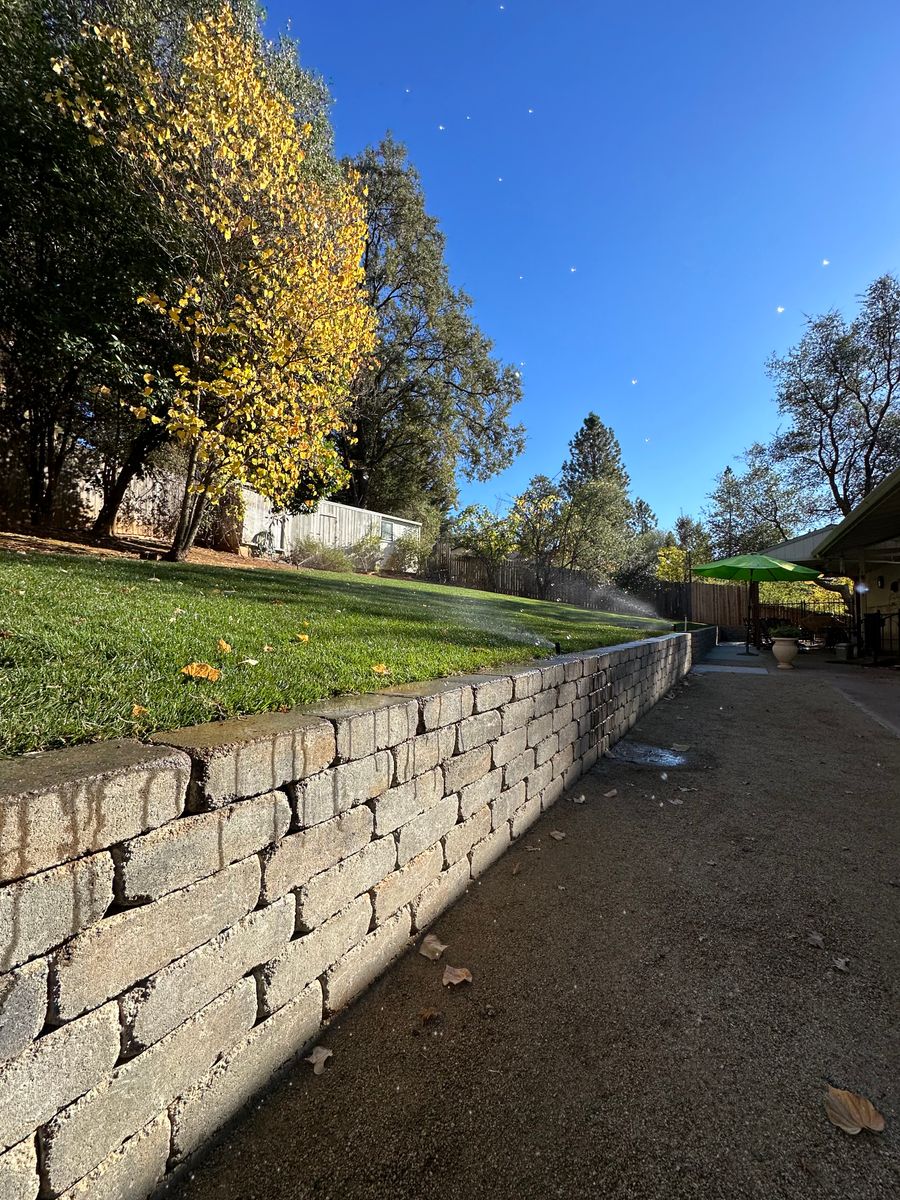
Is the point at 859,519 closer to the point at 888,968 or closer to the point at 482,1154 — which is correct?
the point at 888,968

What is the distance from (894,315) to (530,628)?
1962 cm

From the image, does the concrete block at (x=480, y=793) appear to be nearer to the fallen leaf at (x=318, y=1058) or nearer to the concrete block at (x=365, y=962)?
the concrete block at (x=365, y=962)

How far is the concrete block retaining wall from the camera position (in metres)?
1.04

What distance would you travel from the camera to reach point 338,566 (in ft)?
43.3

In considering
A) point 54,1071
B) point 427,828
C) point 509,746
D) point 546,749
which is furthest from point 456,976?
point 546,749

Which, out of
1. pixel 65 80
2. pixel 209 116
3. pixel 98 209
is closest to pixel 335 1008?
pixel 209 116

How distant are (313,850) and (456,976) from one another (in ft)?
2.79

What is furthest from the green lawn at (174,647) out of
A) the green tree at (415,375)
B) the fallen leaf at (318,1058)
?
the green tree at (415,375)

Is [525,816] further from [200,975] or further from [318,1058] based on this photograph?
[200,975]

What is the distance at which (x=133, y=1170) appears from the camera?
123cm

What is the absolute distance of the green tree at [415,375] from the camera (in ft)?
62.7

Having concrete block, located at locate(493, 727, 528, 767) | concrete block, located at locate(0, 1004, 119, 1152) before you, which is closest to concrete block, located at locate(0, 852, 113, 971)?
concrete block, located at locate(0, 1004, 119, 1152)

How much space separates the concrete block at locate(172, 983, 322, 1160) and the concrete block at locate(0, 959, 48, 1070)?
54 centimetres

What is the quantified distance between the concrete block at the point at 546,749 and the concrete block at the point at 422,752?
1.16 meters
